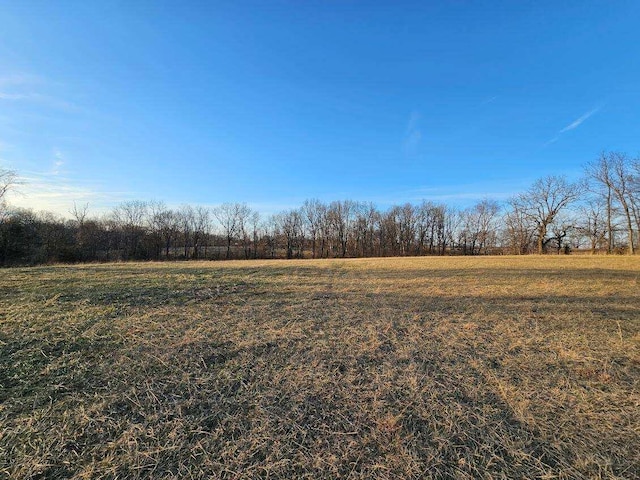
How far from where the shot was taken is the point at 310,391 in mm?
3215

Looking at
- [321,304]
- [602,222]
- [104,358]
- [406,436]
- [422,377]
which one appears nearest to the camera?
[406,436]

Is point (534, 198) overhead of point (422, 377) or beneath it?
overhead

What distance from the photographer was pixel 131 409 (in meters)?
2.83

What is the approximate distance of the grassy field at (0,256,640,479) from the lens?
225 cm

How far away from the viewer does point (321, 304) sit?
698cm

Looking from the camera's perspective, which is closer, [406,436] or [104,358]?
[406,436]

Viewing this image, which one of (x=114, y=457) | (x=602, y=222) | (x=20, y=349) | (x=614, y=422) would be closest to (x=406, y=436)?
(x=614, y=422)

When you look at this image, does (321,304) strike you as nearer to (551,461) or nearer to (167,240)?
(551,461)

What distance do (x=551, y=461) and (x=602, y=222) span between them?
182 feet

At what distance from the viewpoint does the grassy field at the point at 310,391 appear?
7.39 ft

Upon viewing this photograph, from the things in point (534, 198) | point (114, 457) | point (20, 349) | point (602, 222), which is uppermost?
point (534, 198)

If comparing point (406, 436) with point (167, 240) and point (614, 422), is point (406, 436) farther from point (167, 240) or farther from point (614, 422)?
point (167, 240)

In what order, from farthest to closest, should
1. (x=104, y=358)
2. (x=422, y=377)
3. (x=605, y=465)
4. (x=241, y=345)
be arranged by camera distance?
(x=241, y=345), (x=104, y=358), (x=422, y=377), (x=605, y=465)

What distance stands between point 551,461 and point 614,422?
1058mm
